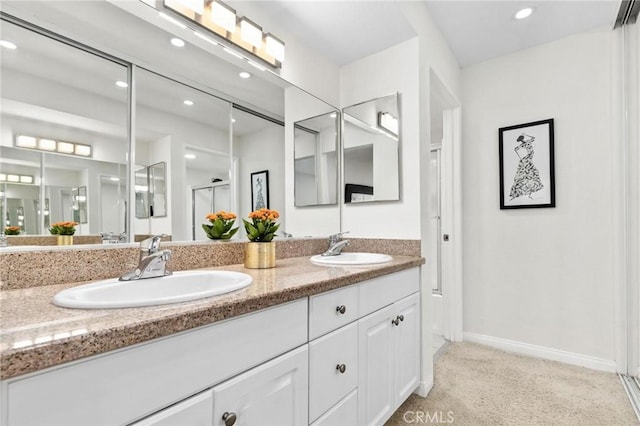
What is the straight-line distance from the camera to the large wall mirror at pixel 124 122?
0.96 meters

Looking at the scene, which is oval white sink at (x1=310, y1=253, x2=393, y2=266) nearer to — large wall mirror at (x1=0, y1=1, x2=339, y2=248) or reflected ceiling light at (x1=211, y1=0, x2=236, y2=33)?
large wall mirror at (x1=0, y1=1, x2=339, y2=248)

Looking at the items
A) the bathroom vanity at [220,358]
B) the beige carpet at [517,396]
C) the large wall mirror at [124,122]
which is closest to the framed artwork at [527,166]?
the beige carpet at [517,396]

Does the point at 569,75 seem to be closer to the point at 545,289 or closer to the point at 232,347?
the point at 545,289

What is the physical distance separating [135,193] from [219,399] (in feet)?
2.74

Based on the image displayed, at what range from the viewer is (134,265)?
3.69 feet

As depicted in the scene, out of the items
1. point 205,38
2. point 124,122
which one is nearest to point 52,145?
point 124,122

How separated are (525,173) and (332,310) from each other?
85.8 inches

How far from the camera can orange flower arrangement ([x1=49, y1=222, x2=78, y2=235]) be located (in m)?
1.00

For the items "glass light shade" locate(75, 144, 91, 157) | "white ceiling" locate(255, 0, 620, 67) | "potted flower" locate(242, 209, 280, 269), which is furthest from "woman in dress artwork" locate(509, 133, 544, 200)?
"glass light shade" locate(75, 144, 91, 157)

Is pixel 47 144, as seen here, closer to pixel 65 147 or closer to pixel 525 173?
pixel 65 147

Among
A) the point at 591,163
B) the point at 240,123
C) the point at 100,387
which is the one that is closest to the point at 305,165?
the point at 240,123

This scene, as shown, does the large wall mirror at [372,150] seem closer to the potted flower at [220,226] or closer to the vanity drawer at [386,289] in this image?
the vanity drawer at [386,289]

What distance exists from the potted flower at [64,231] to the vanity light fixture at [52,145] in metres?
0.24

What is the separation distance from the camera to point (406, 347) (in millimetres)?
1661
